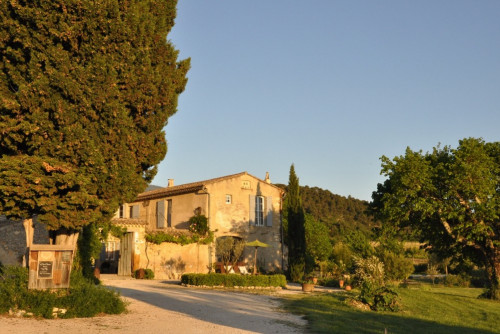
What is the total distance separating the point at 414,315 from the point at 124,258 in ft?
54.3

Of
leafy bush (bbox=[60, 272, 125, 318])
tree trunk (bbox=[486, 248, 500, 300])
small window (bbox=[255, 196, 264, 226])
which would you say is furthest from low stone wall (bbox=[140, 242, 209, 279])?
tree trunk (bbox=[486, 248, 500, 300])

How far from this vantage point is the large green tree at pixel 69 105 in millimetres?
12266

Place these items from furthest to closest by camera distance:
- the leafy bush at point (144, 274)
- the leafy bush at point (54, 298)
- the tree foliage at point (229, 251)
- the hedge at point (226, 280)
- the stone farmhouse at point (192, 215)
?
the tree foliage at point (229, 251) → the stone farmhouse at point (192, 215) → the leafy bush at point (144, 274) → the hedge at point (226, 280) → the leafy bush at point (54, 298)

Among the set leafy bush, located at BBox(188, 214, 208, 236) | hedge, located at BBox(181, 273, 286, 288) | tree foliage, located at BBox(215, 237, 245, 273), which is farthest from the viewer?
leafy bush, located at BBox(188, 214, 208, 236)

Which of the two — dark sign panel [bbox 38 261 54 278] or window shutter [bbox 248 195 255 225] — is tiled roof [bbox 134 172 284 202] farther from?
dark sign panel [bbox 38 261 54 278]

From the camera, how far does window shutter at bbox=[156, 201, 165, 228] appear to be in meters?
31.4

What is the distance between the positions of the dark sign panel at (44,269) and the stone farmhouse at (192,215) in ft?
43.7

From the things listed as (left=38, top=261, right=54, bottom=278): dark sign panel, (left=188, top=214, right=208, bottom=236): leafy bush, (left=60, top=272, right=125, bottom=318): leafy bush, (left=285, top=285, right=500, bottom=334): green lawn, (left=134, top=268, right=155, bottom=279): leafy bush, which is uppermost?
(left=188, top=214, right=208, bottom=236): leafy bush

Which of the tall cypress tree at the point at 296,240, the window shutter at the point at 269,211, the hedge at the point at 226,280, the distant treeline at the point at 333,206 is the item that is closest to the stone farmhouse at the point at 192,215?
the window shutter at the point at 269,211

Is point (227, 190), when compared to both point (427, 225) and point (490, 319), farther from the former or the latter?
point (490, 319)

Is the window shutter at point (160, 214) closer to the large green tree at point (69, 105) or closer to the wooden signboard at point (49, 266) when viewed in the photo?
the large green tree at point (69, 105)

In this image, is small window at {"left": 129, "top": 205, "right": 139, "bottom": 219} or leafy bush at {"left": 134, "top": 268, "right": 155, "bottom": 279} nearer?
leafy bush at {"left": 134, "top": 268, "right": 155, "bottom": 279}

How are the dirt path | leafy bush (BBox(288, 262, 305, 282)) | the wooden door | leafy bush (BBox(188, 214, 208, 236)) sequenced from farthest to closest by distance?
leafy bush (BBox(288, 262, 305, 282)), leafy bush (BBox(188, 214, 208, 236)), the wooden door, the dirt path

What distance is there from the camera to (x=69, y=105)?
1263 cm
